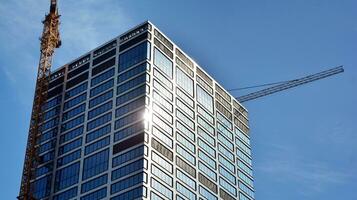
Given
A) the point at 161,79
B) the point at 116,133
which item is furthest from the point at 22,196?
Answer: the point at 161,79

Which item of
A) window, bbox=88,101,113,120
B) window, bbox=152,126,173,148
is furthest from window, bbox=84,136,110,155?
window, bbox=152,126,173,148

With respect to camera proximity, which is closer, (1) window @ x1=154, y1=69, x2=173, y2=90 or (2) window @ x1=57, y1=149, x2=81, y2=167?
(2) window @ x1=57, y1=149, x2=81, y2=167

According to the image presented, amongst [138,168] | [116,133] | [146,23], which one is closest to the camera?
[138,168]

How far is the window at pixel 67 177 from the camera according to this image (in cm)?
18238

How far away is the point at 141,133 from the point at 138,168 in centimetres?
942

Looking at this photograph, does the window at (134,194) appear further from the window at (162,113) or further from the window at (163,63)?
the window at (163,63)

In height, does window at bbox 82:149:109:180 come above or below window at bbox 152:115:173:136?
below

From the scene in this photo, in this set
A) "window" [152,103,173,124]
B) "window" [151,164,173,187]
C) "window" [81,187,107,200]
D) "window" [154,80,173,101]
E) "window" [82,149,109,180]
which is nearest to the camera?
"window" [151,164,173,187]

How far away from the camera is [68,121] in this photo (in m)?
196

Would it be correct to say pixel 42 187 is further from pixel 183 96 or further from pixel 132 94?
pixel 183 96

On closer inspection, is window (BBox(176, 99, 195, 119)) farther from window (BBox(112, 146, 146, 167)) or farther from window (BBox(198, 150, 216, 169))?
window (BBox(112, 146, 146, 167))

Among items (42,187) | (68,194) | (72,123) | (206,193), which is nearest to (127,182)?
(68,194)

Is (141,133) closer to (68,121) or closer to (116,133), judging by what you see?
(116,133)

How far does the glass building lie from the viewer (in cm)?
17200
